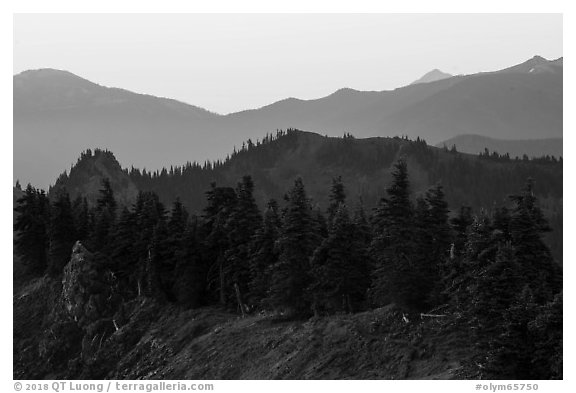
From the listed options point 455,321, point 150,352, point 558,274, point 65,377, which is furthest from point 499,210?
→ point 65,377

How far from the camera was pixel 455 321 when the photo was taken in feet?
155

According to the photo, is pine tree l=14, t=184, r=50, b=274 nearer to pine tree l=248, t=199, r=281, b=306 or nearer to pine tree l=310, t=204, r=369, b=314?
pine tree l=248, t=199, r=281, b=306

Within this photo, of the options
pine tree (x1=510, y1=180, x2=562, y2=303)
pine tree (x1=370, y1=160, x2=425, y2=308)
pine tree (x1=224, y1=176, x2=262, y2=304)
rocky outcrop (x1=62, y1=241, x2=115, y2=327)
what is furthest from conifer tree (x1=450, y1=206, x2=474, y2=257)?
rocky outcrop (x1=62, y1=241, x2=115, y2=327)

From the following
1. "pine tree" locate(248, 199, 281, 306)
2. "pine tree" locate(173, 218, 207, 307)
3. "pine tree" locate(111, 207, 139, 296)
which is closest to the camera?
"pine tree" locate(248, 199, 281, 306)

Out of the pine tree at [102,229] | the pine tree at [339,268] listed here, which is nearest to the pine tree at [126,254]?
the pine tree at [102,229]

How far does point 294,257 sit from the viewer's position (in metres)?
59.9

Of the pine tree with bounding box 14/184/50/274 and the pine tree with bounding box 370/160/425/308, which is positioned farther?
the pine tree with bounding box 14/184/50/274

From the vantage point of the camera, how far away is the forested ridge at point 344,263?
1564 inches

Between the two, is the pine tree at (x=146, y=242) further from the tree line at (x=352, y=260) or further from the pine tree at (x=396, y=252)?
the pine tree at (x=396, y=252)

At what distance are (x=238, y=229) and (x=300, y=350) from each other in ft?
58.6

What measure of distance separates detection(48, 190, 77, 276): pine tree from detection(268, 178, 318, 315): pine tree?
121 ft

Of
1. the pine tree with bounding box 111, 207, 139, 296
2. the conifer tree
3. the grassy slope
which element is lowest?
the grassy slope

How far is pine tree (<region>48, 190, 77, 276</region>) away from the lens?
86.8 m
